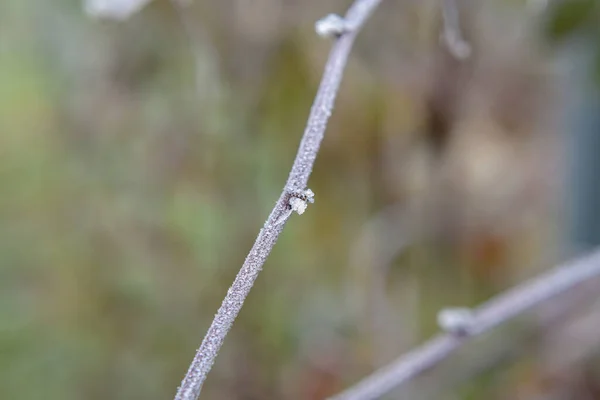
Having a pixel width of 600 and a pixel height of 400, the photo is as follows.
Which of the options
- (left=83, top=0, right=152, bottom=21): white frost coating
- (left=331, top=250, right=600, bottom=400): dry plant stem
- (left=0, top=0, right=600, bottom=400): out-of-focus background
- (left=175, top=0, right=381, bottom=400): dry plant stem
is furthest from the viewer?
(left=0, top=0, right=600, bottom=400): out-of-focus background

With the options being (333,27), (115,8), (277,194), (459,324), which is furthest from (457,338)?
(277,194)

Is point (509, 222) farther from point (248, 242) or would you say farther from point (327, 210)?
point (248, 242)

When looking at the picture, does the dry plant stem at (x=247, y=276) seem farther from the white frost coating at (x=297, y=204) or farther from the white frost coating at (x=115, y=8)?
the white frost coating at (x=115, y=8)

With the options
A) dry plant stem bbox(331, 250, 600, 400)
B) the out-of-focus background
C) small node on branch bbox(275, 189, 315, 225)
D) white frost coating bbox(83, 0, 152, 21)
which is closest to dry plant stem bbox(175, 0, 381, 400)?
small node on branch bbox(275, 189, 315, 225)

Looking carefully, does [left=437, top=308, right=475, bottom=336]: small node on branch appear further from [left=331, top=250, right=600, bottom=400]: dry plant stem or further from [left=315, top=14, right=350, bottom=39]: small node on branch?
[left=315, top=14, right=350, bottom=39]: small node on branch

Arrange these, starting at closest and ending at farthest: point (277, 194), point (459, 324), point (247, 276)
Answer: point (247, 276), point (459, 324), point (277, 194)

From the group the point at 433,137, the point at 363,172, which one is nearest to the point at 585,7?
the point at 433,137

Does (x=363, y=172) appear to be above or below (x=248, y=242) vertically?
above

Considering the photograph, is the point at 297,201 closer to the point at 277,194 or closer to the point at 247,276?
the point at 247,276
